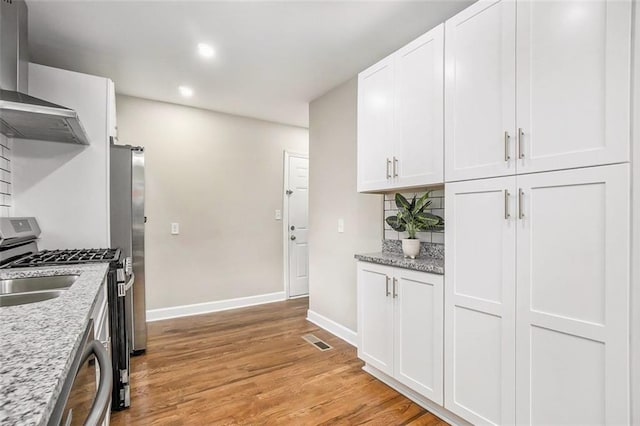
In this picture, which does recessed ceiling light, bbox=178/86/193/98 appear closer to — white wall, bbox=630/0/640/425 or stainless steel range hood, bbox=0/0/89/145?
stainless steel range hood, bbox=0/0/89/145

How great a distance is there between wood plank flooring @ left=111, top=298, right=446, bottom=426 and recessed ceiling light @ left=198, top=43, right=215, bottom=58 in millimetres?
2536

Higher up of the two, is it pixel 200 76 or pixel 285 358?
pixel 200 76

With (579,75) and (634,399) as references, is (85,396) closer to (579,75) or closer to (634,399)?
(634,399)

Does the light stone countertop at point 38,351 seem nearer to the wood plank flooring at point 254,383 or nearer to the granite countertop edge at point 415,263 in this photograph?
the wood plank flooring at point 254,383

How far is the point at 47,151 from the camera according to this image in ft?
7.56

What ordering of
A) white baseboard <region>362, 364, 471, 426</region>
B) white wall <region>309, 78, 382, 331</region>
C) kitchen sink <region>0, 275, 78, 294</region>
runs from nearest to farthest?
kitchen sink <region>0, 275, 78, 294</region> → white baseboard <region>362, 364, 471, 426</region> → white wall <region>309, 78, 382, 331</region>

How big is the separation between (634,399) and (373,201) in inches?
78.4

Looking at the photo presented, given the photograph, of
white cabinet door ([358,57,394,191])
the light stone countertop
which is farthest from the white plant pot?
the light stone countertop

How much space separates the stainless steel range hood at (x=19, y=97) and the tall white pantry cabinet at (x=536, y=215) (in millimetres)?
2223

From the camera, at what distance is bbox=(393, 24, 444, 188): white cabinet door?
1.89 m

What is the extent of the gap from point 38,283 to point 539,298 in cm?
228

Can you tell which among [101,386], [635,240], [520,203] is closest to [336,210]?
[520,203]

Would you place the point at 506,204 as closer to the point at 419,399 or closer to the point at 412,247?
the point at 412,247

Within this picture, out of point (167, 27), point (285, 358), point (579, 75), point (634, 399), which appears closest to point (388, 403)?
point (285, 358)
